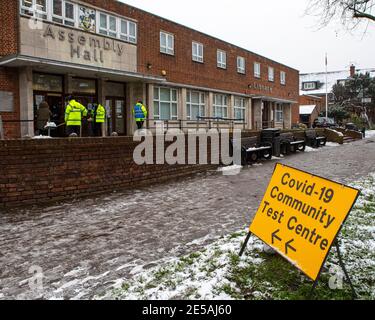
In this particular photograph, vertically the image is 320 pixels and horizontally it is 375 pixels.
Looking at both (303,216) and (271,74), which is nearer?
(303,216)

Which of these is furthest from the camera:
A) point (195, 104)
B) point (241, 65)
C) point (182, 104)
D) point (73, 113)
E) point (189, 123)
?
point (241, 65)

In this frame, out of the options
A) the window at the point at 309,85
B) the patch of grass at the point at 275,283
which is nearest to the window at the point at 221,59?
the patch of grass at the point at 275,283

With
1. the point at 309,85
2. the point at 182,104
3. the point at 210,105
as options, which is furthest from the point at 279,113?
the point at 309,85

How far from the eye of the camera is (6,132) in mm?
13688

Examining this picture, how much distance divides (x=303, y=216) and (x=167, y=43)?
18.7 meters

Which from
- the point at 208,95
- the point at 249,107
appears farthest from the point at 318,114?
the point at 208,95

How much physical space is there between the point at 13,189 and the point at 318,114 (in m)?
54.2

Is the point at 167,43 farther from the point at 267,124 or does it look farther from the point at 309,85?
the point at 309,85

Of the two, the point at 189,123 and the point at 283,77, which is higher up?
the point at 283,77

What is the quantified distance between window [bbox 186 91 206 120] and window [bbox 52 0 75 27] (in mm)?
9383

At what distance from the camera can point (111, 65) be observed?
1719 cm

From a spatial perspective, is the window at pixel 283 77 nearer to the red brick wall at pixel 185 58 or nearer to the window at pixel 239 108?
the red brick wall at pixel 185 58

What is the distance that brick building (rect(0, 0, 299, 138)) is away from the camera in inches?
545
